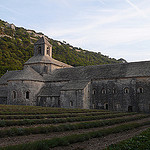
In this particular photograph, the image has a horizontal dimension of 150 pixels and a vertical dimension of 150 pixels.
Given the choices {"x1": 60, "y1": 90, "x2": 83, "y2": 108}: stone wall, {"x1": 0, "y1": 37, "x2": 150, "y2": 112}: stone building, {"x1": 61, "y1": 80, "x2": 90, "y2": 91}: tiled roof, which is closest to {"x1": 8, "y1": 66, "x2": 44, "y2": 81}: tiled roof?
{"x1": 0, "y1": 37, "x2": 150, "y2": 112}: stone building

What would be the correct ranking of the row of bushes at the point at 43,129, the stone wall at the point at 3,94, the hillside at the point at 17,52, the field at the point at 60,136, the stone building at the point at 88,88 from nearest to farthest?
1. the field at the point at 60,136
2. the row of bushes at the point at 43,129
3. the stone building at the point at 88,88
4. the stone wall at the point at 3,94
5. the hillside at the point at 17,52

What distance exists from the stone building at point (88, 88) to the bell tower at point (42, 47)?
22.6 ft

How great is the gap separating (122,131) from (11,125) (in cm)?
766

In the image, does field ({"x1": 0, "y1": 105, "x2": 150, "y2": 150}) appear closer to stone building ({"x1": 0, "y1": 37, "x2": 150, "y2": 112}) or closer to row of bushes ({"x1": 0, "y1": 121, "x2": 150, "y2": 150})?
row of bushes ({"x1": 0, "y1": 121, "x2": 150, "y2": 150})

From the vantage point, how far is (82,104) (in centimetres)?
3244

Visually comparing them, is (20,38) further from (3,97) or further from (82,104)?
(82,104)

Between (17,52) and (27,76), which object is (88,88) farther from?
(17,52)

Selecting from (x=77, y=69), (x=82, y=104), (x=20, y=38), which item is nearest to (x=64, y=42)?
(x=20, y=38)

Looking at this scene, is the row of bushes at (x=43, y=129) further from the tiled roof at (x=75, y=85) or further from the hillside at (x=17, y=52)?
the hillside at (x=17, y=52)

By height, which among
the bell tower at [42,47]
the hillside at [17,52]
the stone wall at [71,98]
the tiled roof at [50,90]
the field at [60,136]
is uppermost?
the hillside at [17,52]

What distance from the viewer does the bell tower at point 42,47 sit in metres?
46.1

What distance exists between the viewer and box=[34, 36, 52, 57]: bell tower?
46.1 m

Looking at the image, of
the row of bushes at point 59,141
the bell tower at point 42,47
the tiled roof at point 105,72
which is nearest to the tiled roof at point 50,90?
the tiled roof at point 105,72

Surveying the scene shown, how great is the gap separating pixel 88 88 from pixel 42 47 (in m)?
18.2
